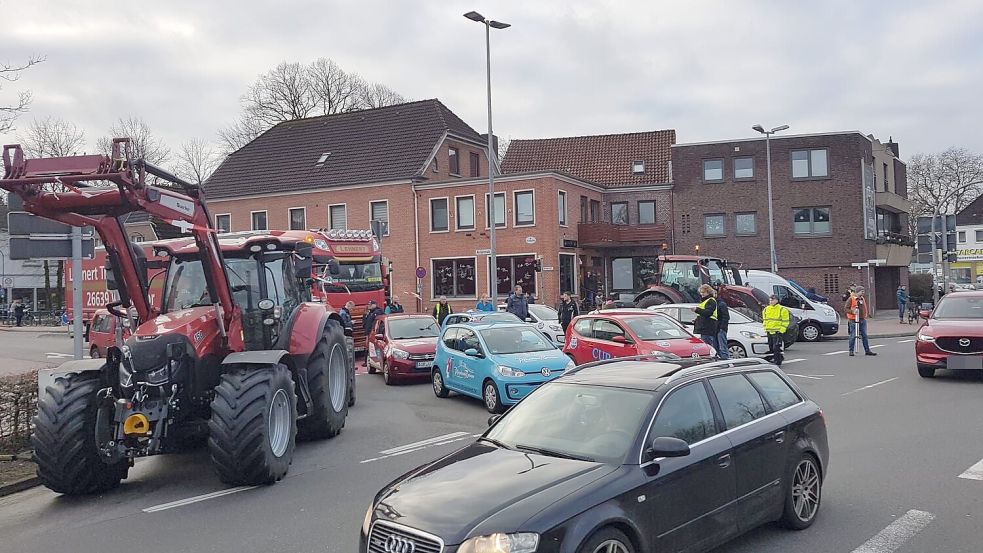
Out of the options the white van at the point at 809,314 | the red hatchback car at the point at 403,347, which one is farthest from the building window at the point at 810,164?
the red hatchback car at the point at 403,347

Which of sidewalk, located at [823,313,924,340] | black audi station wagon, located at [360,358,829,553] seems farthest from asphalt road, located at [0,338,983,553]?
sidewalk, located at [823,313,924,340]

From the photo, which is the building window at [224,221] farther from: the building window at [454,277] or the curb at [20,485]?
the curb at [20,485]

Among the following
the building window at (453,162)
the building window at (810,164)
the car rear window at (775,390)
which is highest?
the building window at (453,162)

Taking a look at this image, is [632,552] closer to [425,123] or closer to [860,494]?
[860,494]

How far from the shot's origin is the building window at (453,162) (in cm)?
4281

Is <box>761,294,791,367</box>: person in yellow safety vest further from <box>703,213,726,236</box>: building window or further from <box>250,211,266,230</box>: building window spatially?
<box>250,211,266,230</box>: building window

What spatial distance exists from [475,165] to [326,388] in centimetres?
3531

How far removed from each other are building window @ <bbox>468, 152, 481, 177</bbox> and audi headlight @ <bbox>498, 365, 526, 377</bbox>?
108 feet

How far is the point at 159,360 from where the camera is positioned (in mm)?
7984

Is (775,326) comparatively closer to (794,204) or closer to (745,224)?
(745,224)

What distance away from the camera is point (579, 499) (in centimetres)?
439

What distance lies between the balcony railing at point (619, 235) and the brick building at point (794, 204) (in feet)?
8.37

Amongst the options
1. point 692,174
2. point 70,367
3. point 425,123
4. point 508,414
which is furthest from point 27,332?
point 508,414

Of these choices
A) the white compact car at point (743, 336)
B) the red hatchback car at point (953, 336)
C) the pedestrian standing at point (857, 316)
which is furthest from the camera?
the pedestrian standing at point (857, 316)
